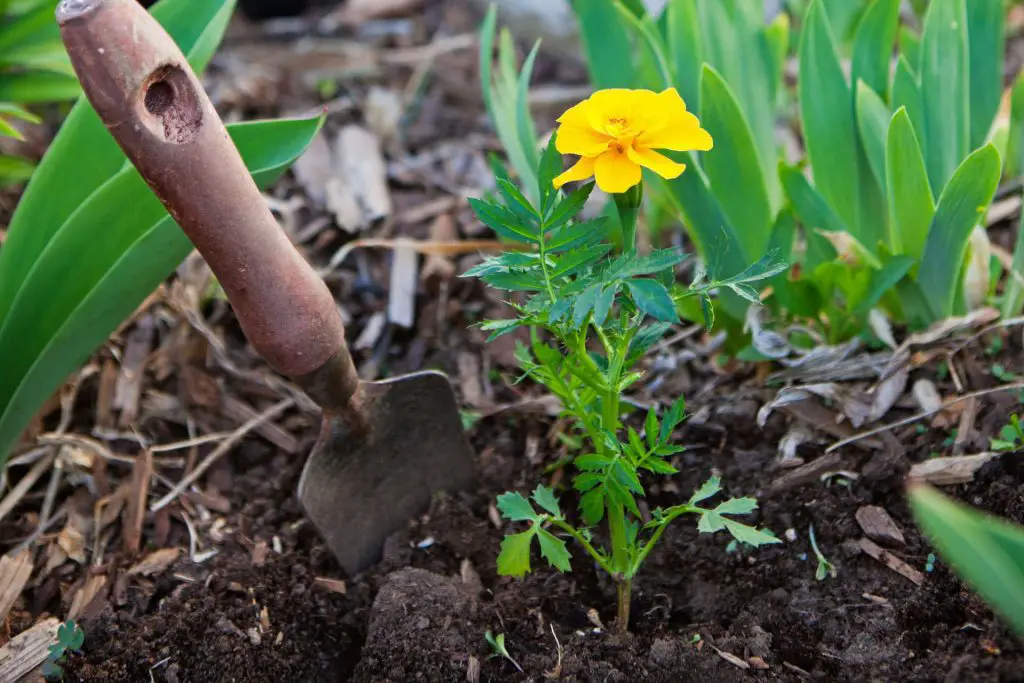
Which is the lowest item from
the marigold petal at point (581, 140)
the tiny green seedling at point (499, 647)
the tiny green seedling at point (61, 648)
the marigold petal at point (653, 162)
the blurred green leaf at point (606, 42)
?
the tiny green seedling at point (499, 647)

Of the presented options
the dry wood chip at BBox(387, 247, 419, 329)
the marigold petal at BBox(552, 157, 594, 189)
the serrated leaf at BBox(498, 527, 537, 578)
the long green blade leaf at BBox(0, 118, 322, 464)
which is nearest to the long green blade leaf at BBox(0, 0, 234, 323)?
the long green blade leaf at BBox(0, 118, 322, 464)

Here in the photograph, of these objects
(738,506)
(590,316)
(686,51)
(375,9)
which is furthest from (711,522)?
(375,9)

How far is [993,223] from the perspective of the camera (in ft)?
5.82

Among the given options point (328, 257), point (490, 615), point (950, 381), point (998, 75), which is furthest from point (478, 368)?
point (998, 75)

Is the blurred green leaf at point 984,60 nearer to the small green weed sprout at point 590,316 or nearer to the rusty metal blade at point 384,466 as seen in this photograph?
the small green weed sprout at point 590,316

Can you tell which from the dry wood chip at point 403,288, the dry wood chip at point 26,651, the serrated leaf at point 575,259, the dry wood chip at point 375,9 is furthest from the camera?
the dry wood chip at point 375,9

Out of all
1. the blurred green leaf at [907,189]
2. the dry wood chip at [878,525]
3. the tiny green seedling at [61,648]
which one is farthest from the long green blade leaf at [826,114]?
the tiny green seedling at [61,648]

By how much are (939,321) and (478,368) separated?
74cm

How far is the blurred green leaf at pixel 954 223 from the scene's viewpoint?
119 cm

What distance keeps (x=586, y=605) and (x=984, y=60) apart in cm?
105

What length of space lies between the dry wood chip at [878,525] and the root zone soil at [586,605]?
11 mm

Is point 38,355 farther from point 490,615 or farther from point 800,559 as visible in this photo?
point 800,559

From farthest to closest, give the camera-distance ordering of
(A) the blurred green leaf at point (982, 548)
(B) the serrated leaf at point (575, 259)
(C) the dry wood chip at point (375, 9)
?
(C) the dry wood chip at point (375, 9)
(B) the serrated leaf at point (575, 259)
(A) the blurred green leaf at point (982, 548)

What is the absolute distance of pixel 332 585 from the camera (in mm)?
1311
